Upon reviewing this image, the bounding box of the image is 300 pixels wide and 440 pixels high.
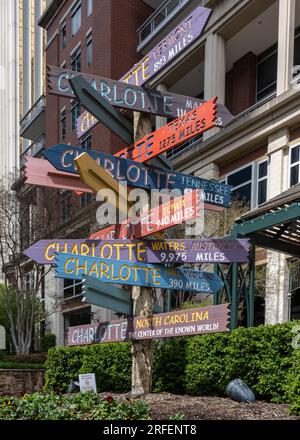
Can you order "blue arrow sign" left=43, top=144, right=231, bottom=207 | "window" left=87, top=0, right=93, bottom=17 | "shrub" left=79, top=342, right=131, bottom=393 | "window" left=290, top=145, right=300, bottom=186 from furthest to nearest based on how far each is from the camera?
"window" left=87, top=0, right=93, bottom=17, "window" left=290, top=145, right=300, bottom=186, "shrub" left=79, top=342, right=131, bottom=393, "blue arrow sign" left=43, top=144, right=231, bottom=207

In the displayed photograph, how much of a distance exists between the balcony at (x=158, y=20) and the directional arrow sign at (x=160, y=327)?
69.6ft

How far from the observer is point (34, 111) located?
49.3 metres

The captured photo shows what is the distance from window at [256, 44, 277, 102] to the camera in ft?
86.8

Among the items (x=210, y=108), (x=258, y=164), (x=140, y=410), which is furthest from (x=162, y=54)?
(x=258, y=164)

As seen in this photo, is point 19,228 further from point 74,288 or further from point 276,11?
point 276,11

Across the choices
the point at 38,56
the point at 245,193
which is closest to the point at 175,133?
the point at 245,193

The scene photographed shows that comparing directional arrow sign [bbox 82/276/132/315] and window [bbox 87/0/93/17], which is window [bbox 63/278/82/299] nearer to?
window [bbox 87/0/93/17]

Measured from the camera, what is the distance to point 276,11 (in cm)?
2422

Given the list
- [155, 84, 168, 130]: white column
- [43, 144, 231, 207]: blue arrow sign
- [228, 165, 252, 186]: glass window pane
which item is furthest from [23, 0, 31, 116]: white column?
[43, 144, 231, 207]: blue arrow sign

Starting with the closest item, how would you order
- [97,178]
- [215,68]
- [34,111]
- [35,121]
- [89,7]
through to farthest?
[97,178] < [215,68] < [89,7] < [35,121] < [34,111]

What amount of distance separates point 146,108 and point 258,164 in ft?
44.3

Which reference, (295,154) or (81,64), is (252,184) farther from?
(81,64)

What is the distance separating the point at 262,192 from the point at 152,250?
14.0 meters

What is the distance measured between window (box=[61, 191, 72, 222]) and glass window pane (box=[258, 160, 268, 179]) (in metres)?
11.2
